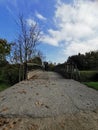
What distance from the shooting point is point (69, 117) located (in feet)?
19.1

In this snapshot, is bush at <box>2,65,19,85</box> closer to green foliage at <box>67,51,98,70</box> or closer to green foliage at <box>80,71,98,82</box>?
green foliage at <box>80,71,98,82</box>

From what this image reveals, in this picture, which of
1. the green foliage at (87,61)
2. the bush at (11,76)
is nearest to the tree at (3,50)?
the bush at (11,76)

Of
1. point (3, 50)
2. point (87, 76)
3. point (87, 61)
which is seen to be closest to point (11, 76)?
point (3, 50)

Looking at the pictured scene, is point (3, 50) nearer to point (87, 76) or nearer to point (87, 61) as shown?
point (87, 76)

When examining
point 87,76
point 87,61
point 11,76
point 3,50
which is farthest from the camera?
point 87,61

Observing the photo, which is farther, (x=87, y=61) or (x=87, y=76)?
(x=87, y=61)

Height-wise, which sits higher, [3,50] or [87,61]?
[3,50]

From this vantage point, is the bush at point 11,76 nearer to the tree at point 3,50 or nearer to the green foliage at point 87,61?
the tree at point 3,50

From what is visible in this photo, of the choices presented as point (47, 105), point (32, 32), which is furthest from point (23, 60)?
point (47, 105)

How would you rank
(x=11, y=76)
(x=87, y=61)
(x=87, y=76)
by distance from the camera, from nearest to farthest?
1. (x=11, y=76)
2. (x=87, y=76)
3. (x=87, y=61)

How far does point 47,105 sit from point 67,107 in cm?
75

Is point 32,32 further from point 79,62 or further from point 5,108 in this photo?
point 79,62

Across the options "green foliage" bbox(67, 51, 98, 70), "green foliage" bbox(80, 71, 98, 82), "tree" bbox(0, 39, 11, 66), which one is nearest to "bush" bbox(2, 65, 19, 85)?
"tree" bbox(0, 39, 11, 66)


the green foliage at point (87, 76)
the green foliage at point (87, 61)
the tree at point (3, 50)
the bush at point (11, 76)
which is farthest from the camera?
the green foliage at point (87, 61)
